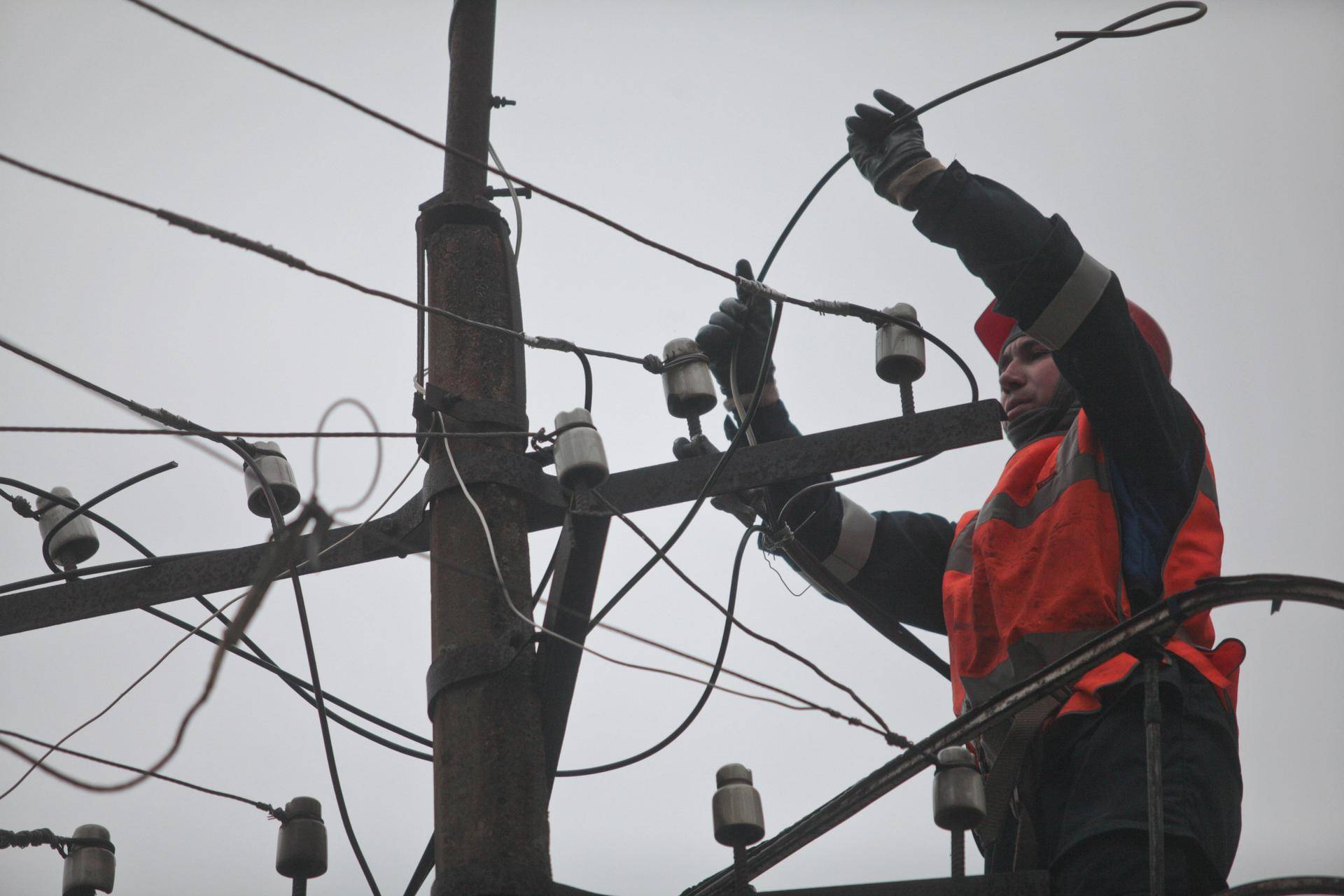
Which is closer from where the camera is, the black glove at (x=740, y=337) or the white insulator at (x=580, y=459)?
the white insulator at (x=580, y=459)

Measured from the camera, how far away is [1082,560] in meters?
4.07

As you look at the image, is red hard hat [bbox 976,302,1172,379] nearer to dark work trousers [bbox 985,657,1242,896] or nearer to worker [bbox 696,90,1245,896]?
worker [bbox 696,90,1245,896]

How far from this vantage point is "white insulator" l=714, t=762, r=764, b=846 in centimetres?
360

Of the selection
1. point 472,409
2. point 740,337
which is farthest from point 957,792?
point 740,337

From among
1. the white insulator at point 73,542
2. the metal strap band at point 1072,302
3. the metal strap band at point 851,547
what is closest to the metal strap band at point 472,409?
the white insulator at point 73,542

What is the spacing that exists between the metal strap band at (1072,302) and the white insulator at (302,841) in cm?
239

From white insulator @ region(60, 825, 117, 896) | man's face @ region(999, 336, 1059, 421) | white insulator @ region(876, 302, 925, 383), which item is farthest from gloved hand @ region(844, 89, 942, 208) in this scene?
white insulator @ region(60, 825, 117, 896)

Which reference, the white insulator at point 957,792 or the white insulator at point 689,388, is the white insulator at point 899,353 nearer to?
the white insulator at point 689,388

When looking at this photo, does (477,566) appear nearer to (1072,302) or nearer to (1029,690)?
(1029,690)

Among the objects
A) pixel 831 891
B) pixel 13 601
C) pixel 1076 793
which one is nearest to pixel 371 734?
pixel 13 601

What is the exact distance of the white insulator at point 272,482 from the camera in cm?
419

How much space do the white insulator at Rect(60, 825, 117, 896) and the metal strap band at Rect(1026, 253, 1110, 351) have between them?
305 centimetres

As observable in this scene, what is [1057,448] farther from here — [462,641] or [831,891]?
[462,641]

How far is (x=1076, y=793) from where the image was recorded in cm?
381
